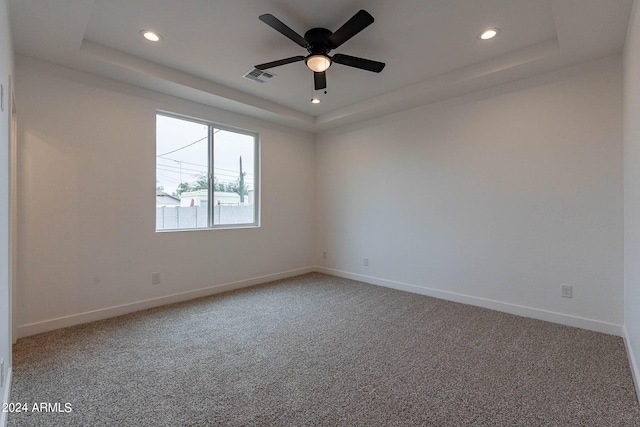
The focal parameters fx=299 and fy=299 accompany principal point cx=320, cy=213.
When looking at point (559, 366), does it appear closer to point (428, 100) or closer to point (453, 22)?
point (453, 22)

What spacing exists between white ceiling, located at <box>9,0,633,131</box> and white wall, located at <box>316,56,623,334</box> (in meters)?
Answer: 0.37

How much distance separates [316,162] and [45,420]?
4.52 m

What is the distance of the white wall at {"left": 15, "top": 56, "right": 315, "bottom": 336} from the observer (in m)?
2.71

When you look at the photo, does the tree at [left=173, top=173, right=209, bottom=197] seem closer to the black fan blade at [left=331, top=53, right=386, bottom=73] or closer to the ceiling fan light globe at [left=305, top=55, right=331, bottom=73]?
the ceiling fan light globe at [left=305, top=55, right=331, bottom=73]

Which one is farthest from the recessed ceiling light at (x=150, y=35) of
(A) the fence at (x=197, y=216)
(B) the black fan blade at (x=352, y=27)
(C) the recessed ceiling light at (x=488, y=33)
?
(C) the recessed ceiling light at (x=488, y=33)

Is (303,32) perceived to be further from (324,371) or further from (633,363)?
(633,363)

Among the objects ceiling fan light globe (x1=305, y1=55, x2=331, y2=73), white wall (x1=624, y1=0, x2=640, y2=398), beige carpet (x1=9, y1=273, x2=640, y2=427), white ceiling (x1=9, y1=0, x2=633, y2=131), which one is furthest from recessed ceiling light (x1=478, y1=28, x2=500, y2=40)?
beige carpet (x1=9, y1=273, x2=640, y2=427)

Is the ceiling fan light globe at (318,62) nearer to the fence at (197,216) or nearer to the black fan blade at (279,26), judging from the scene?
the black fan blade at (279,26)

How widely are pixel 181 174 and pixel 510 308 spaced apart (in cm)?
420

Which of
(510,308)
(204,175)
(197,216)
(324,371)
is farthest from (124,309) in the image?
(510,308)

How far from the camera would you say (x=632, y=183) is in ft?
7.07

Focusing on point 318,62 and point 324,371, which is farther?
point 318,62

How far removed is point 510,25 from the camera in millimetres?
2486

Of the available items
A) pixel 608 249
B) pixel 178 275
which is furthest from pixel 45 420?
pixel 608 249
